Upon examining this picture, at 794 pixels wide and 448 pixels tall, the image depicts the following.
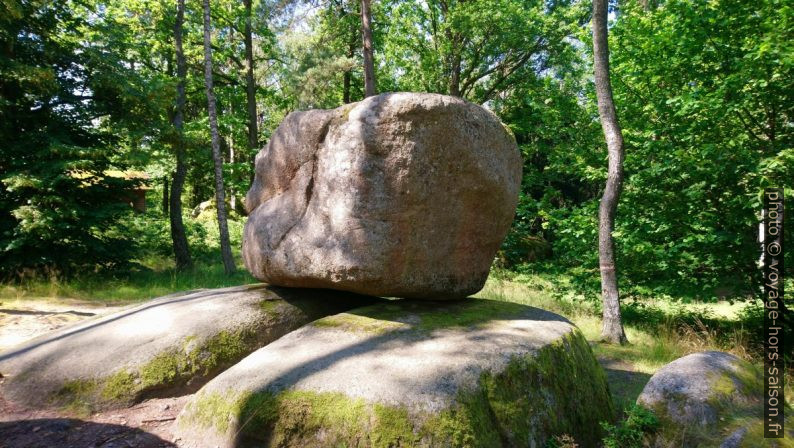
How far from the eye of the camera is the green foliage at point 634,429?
3677 mm

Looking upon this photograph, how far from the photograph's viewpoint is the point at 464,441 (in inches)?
123

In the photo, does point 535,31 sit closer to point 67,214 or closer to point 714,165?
point 714,165

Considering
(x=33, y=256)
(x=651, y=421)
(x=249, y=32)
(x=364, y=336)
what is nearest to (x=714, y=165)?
(x=651, y=421)

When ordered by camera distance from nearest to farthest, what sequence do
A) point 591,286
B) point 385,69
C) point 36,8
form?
point 591,286
point 36,8
point 385,69

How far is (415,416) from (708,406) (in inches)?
92.5

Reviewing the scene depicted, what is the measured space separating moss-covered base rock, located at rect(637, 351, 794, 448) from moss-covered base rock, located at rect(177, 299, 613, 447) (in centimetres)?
60

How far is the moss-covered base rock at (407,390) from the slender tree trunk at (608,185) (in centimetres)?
363

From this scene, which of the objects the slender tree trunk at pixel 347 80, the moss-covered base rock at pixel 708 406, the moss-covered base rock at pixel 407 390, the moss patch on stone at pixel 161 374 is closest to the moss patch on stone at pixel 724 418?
the moss-covered base rock at pixel 708 406

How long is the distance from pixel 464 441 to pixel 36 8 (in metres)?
13.4

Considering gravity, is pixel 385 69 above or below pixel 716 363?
above

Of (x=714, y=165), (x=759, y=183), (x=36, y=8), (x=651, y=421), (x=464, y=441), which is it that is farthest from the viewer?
(x=36, y=8)

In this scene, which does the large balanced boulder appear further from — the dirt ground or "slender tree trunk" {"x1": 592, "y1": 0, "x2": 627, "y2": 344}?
"slender tree trunk" {"x1": 592, "y1": 0, "x2": 627, "y2": 344}

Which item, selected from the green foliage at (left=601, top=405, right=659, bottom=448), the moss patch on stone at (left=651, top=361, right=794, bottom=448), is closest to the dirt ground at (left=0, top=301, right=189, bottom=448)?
the green foliage at (left=601, top=405, right=659, bottom=448)

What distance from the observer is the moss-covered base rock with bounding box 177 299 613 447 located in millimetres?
3137
